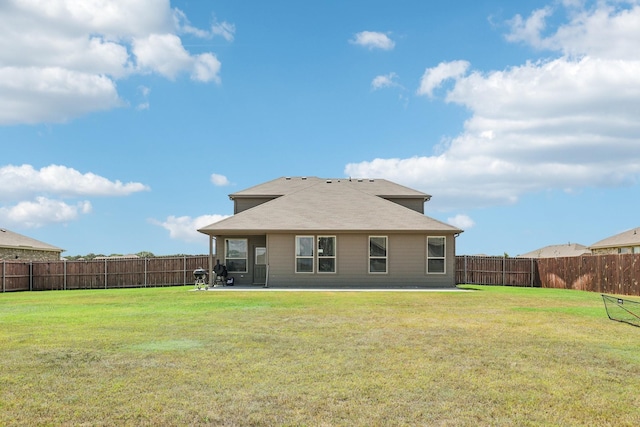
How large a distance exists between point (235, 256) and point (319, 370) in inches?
788

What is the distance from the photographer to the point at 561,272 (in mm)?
30672

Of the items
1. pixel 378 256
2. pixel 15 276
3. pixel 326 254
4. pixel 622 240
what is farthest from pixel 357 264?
pixel 622 240

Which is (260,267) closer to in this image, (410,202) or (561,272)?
(410,202)

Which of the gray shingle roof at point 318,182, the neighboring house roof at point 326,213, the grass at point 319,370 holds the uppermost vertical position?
the gray shingle roof at point 318,182

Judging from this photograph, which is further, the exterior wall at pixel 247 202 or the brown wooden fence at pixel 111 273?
the brown wooden fence at pixel 111 273

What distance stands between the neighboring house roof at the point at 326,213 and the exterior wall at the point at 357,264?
1.97 ft

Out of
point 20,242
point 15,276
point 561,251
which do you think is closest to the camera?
point 15,276

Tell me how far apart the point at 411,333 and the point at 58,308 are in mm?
11228

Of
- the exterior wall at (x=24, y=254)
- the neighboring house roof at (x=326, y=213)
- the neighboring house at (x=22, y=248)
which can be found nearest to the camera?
the neighboring house roof at (x=326, y=213)

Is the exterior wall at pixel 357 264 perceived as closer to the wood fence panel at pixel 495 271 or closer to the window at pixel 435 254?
the window at pixel 435 254

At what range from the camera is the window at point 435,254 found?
26.0 m

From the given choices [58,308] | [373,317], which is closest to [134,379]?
[373,317]

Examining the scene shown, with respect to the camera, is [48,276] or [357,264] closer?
[357,264]

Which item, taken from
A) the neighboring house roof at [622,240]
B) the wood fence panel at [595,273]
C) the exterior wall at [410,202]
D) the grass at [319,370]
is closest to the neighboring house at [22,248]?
the exterior wall at [410,202]
